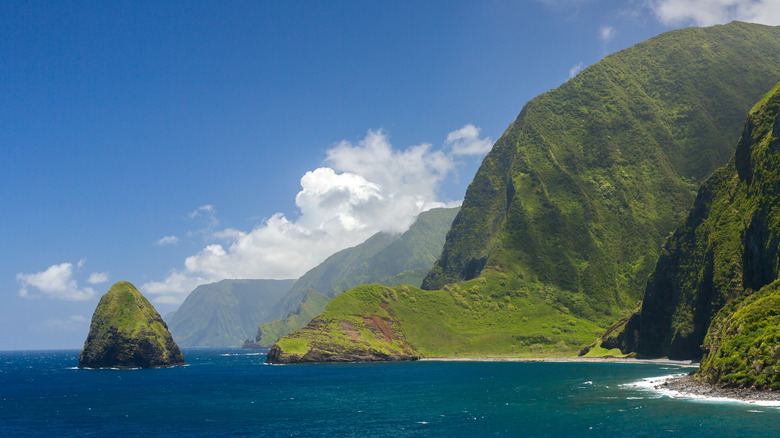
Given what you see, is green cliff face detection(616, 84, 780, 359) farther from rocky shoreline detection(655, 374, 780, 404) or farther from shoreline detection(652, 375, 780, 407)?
shoreline detection(652, 375, 780, 407)

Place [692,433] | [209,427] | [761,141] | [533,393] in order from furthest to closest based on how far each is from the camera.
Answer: [761,141] < [533,393] < [209,427] < [692,433]

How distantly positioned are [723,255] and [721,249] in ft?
8.52

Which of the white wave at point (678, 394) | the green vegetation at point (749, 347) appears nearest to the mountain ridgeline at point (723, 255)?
the green vegetation at point (749, 347)

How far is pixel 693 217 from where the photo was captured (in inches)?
6855

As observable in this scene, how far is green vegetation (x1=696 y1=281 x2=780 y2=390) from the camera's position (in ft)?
262

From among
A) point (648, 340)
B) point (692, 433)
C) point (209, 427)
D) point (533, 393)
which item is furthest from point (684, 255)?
point (209, 427)

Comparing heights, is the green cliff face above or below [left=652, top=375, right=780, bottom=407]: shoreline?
above

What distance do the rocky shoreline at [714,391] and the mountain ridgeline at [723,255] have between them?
9.87ft

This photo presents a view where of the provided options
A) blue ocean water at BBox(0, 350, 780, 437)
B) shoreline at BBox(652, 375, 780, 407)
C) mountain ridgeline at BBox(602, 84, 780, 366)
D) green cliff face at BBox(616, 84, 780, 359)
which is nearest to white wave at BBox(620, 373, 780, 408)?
shoreline at BBox(652, 375, 780, 407)

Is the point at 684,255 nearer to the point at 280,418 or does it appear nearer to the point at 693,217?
the point at 693,217

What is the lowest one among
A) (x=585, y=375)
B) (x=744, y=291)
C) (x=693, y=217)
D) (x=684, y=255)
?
(x=585, y=375)

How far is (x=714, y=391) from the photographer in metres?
86.1

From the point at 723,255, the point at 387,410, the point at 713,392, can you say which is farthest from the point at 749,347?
the point at 723,255

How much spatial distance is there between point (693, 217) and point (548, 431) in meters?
137
